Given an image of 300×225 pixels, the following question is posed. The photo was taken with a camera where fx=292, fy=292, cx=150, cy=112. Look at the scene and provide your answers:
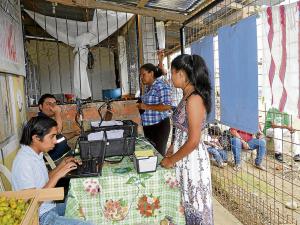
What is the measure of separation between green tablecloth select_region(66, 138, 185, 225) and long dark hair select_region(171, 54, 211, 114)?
1.67 ft

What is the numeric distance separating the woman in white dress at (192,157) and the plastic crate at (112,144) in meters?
0.32

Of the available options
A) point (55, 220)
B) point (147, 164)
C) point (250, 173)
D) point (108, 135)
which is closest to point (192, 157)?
point (147, 164)

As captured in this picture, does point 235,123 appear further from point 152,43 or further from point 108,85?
point 108,85

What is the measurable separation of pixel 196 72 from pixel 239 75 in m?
0.70

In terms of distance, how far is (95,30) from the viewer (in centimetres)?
414

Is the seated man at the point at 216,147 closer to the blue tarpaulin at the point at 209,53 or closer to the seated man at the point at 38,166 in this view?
the blue tarpaulin at the point at 209,53

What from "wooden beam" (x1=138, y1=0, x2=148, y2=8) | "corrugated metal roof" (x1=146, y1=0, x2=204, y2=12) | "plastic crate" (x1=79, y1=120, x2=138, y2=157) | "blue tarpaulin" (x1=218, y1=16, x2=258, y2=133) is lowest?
"plastic crate" (x1=79, y1=120, x2=138, y2=157)

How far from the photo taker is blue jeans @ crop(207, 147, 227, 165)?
13.5 feet

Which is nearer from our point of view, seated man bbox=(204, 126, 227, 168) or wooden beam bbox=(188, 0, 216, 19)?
wooden beam bbox=(188, 0, 216, 19)

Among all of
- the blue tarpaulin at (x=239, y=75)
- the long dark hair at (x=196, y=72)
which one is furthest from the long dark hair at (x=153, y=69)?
the long dark hair at (x=196, y=72)

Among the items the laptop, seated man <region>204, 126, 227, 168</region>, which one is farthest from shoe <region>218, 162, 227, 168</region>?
the laptop

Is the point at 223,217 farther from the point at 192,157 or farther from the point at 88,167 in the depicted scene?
the point at 88,167

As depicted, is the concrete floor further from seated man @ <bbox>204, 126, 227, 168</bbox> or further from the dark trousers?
seated man @ <bbox>204, 126, 227, 168</bbox>

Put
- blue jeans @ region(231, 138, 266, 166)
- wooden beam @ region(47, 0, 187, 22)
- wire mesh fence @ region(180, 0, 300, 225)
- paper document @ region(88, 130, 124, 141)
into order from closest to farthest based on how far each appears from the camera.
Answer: paper document @ region(88, 130, 124, 141)
wire mesh fence @ region(180, 0, 300, 225)
wooden beam @ region(47, 0, 187, 22)
blue jeans @ region(231, 138, 266, 166)
